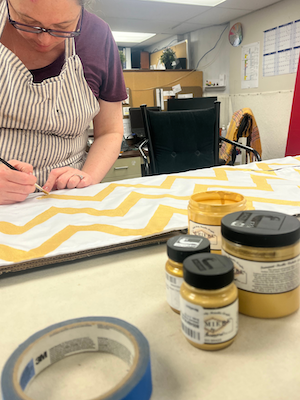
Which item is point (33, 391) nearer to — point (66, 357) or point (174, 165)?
point (66, 357)

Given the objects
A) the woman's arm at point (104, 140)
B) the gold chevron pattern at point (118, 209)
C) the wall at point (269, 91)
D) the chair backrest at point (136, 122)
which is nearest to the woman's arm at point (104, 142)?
the woman's arm at point (104, 140)

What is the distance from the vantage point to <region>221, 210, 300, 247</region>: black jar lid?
308mm

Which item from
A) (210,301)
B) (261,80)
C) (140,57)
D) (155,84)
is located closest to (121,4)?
(155,84)

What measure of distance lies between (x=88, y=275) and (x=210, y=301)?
24cm

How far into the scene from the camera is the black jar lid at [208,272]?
28cm

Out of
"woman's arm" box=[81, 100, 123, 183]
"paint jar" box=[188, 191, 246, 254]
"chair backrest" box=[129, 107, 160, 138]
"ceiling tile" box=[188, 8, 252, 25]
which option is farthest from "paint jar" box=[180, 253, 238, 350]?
"ceiling tile" box=[188, 8, 252, 25]

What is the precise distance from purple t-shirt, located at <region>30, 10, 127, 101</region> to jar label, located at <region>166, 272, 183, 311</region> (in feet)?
2.37

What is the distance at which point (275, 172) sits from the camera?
97cm

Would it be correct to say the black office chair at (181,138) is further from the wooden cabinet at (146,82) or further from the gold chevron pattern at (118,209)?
Result: the wooden cabinet at (146,82)

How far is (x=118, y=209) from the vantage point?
0.70 m

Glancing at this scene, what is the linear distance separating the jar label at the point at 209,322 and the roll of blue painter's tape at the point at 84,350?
0.05 metres

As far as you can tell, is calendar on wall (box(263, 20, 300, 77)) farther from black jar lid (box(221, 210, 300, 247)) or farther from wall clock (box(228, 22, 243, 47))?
black jar lid (box(221, 210, 300, 247))

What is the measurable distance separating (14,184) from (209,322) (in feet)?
1.91

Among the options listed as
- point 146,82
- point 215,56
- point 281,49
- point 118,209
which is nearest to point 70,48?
point 118,209
